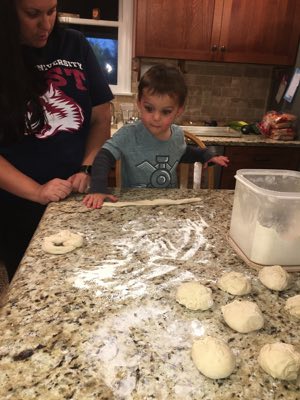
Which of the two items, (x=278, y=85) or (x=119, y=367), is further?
(x=278, y=85)

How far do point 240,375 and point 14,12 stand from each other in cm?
97

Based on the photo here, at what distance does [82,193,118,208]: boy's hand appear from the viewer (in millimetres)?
977

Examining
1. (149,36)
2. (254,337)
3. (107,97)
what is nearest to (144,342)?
(254,337)

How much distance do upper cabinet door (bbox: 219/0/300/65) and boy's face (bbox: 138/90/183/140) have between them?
155cm

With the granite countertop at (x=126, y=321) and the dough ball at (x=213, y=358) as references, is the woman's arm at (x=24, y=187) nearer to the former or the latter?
the granite countertop at (x=126, y=321)

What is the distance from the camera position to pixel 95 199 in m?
0.99

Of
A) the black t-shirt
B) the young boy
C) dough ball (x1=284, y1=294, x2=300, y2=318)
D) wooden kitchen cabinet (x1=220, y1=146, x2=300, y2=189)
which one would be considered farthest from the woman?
wooden kitchen cabinet (x1=220, y1=146, x2=300, y2=189)

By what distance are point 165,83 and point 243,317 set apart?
943mm

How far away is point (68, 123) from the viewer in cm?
110

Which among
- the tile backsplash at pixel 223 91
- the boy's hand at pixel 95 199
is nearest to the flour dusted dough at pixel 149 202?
the boy's hand at pixel 95 199

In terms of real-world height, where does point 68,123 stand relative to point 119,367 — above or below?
above

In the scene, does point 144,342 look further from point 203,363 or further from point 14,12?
point 14,12

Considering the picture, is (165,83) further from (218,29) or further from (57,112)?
(218,29)

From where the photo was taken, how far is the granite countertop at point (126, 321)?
43cm
